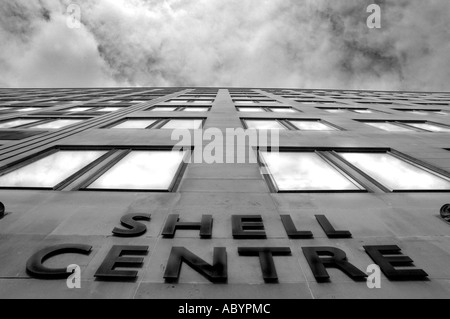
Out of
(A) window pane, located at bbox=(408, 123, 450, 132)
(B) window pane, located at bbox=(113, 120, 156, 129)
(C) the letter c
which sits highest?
(B) window pane, located at bbox=(113, 120, 156, 129)

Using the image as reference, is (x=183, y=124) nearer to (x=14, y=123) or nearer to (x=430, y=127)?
(x=14, y=123)

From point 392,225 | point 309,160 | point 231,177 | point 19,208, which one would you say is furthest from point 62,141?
point 392,225

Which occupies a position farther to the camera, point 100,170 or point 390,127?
point 390,127

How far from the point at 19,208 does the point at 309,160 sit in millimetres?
9237

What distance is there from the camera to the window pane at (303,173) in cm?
776

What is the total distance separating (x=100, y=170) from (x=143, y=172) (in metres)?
1.49

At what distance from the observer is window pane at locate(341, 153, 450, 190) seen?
26.1 feet

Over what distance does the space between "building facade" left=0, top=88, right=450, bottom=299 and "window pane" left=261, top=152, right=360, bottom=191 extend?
0.20ft

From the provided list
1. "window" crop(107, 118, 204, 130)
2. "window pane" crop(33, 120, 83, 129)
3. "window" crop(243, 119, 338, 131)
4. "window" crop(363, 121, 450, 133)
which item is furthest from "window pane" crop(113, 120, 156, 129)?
"window" crop(363, 121, 450, 133)

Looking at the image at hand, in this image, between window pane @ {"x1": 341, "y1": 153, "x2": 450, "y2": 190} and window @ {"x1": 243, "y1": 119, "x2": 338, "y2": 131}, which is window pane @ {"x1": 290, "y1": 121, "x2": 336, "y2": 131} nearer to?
window @ {"x1": 243, "y1": 119, "x2": 338, "y2": 131}

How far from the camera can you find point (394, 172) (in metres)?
8.85

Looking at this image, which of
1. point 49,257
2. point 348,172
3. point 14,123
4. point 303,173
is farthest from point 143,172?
point 14,123

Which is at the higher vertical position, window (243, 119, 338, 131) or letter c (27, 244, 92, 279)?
window (243, 119, 338, 131)
